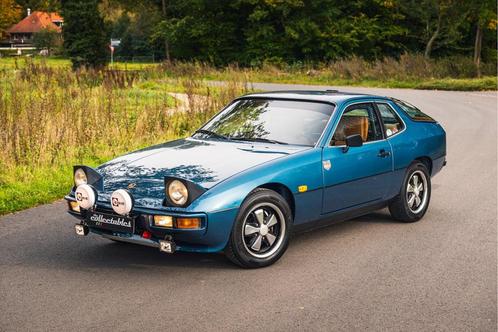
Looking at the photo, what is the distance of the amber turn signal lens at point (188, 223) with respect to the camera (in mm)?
5809

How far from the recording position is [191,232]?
582cm

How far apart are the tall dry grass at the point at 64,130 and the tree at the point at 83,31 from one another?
43.0m

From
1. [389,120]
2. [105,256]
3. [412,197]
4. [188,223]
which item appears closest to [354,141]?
[389,120]

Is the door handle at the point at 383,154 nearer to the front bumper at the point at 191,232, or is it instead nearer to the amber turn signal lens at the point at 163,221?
the front bumper at the point at 191,232

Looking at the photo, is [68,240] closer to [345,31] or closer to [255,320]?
[255,320]

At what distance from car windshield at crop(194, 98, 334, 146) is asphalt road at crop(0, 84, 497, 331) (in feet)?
3.53

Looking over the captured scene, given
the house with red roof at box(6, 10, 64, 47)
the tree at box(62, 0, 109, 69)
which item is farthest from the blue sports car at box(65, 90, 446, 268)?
the house with red roof at box(6, 10, 64, 47)

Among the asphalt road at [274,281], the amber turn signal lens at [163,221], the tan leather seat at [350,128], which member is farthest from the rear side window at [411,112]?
the amber turn signal lens at [163,221]

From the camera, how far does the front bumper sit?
583 cm

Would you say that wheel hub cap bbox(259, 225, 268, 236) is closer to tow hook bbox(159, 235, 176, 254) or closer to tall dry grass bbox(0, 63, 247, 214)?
tow hook bbox(159, 235, 176, 254)

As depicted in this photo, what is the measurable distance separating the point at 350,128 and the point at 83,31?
55.7 metres

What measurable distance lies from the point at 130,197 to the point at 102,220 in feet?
1.29

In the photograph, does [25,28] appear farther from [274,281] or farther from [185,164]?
[274,281]

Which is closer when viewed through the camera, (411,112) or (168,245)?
(168,245)
